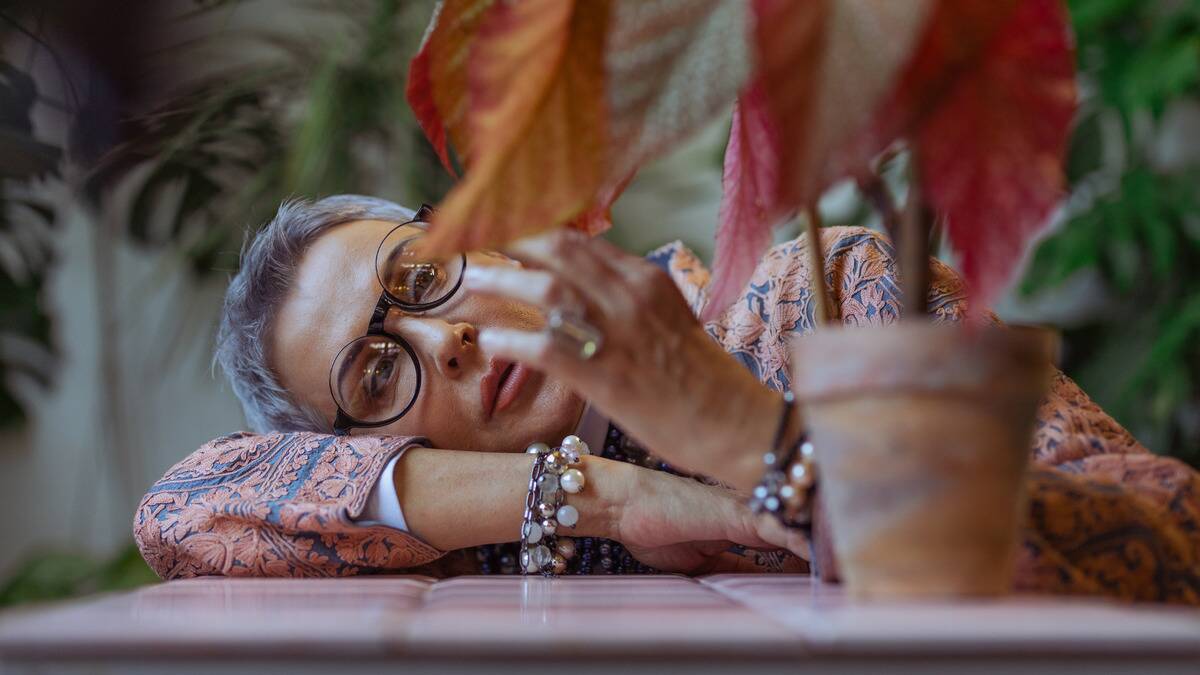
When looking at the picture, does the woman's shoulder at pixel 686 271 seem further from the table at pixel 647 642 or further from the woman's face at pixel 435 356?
the table at pixel 647 642

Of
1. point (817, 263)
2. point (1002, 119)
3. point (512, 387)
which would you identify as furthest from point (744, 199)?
point (512, 387)

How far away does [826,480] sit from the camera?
43cm

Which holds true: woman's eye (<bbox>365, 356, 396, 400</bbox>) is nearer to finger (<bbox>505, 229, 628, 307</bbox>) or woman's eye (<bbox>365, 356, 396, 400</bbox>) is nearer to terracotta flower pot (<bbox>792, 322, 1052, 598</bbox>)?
finger (<bbox>505, 229, 628, 307</bbox>)

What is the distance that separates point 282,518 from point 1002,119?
2.11 ft

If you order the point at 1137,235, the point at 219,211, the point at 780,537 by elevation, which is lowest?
the point at 780,537

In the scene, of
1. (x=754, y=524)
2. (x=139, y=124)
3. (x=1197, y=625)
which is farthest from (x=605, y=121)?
(x=139, y=124)

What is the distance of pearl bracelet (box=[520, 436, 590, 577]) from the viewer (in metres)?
0.84

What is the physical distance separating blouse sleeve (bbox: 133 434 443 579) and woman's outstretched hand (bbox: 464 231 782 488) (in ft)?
1.25

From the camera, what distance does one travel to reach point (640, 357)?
49cm

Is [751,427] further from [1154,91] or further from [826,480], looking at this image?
[1154,91]

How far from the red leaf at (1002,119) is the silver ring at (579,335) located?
173mm

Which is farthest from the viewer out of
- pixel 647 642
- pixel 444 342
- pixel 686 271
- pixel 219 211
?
pixel 219 211

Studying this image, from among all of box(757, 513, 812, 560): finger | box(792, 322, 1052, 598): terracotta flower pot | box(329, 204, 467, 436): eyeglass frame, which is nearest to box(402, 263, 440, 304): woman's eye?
box(329, 204, 467, 436): eyeglass frame

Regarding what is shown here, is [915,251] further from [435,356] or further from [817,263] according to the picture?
[435,356]
